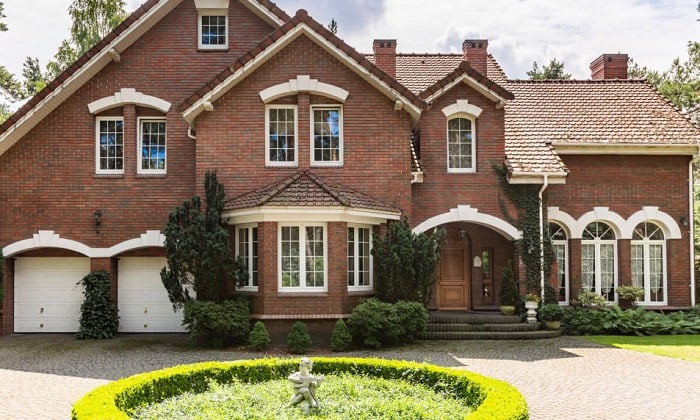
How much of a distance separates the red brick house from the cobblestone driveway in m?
2.35

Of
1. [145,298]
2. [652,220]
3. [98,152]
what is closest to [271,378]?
[145,298]

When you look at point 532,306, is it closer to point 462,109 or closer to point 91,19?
point 462,109

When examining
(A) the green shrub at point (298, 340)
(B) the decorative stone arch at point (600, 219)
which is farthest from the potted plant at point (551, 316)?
(A) the green shrub at point (298, 340)

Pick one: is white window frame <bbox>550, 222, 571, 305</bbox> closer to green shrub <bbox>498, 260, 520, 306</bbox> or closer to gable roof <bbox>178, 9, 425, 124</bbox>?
green shrub <bbox>498, 260, 520, 306</bbox>

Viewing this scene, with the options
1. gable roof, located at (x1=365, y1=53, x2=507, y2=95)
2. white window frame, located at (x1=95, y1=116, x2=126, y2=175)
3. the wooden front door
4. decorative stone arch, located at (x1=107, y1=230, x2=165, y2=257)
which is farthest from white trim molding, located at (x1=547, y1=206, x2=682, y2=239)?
white window frame, located at (x1=95, y1=116, x2=126, y2=175)

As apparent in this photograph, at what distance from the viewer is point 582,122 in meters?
20.4

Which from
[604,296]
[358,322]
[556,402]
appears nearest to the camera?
[556,402]

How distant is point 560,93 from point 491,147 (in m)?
5.35

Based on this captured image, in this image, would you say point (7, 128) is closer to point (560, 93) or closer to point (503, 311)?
point (503, 311)

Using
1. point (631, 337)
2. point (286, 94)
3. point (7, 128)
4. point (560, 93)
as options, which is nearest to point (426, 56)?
point (560, 93)

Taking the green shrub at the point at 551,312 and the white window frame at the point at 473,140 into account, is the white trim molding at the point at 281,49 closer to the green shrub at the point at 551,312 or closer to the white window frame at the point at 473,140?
the white window frame at the point at 473,140

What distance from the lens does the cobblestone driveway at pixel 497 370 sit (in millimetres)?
9664

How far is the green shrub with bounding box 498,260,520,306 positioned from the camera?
59.7 ft

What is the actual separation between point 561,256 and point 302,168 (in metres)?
8.39
